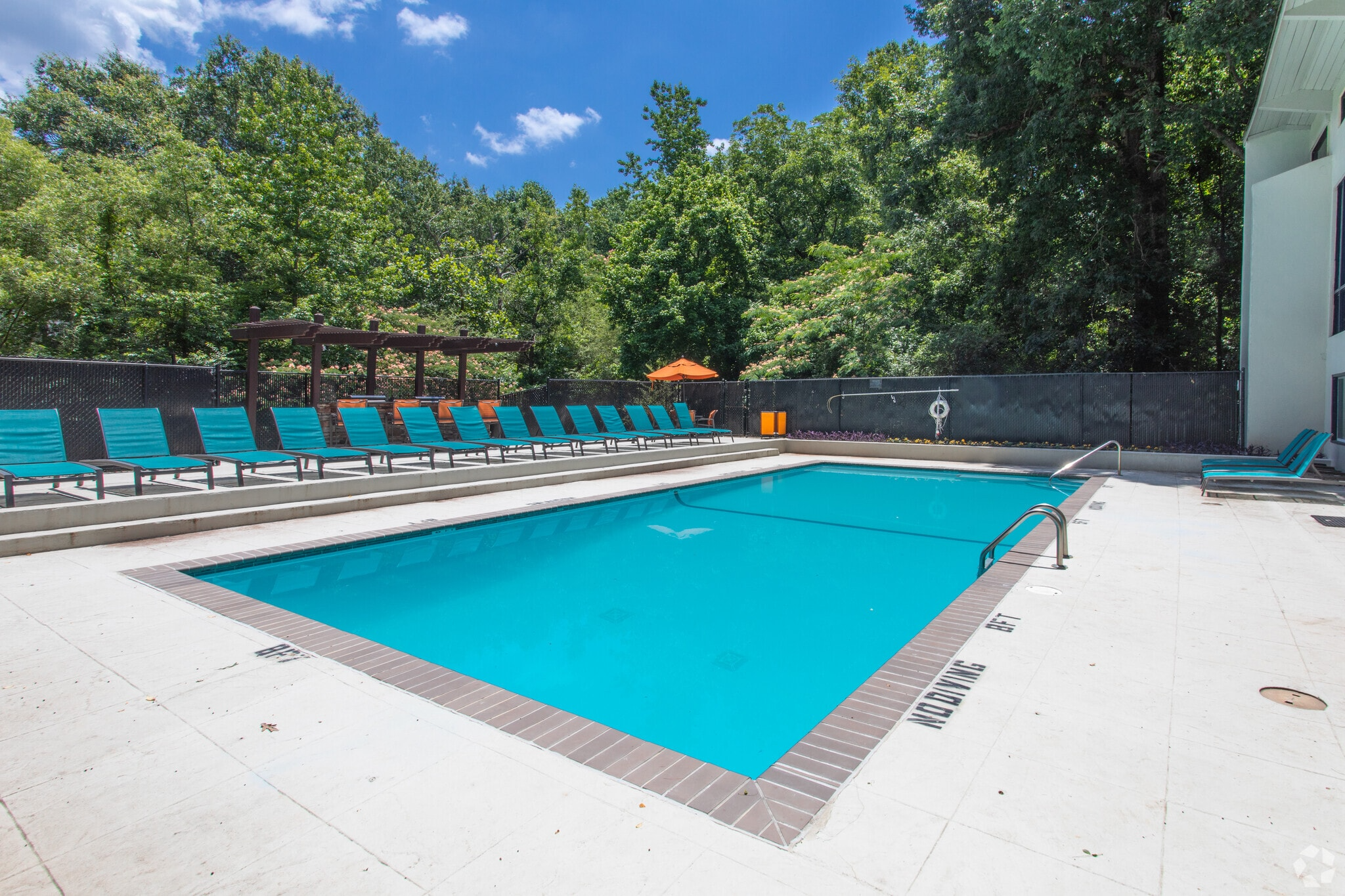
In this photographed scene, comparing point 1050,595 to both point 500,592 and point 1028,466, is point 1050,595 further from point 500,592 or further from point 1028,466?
point 1028,466

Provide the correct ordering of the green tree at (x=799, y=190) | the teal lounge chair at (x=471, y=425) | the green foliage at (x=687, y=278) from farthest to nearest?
the green tree at (x=799, y=190)
the green foliage at (x=687, y=278)
the teal lounge chair at (x=471, y=425)

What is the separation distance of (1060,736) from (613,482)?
8.46 m

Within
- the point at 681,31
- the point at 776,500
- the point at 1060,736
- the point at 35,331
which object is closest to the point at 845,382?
the point at 776,500

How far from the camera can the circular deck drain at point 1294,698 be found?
9.48ft

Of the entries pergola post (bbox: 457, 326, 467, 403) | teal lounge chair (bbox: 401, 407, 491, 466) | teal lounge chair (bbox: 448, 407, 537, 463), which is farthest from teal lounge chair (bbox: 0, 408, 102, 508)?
pergola post (bbox: 457, 326, 467, 403)

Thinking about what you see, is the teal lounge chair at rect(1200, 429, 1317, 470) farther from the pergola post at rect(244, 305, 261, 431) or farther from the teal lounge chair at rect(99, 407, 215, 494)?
the pergola post at rect(244, 305, 261, 431)

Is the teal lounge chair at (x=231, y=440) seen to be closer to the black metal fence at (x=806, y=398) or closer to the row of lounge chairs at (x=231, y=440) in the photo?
the row of lounge chairs at (x=231, y=440)

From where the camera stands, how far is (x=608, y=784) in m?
2.31

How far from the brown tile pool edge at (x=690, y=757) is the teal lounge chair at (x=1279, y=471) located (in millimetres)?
6095

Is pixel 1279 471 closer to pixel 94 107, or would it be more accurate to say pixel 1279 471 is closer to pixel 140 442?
pixel 140 442

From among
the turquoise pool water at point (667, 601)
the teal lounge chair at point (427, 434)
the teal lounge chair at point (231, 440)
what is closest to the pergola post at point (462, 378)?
the teal lounge chair at point (427, 434)

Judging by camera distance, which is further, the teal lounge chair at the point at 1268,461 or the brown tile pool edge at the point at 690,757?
the teal lounge chair at the point at 1268,461

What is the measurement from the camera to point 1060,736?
2637 millimetres

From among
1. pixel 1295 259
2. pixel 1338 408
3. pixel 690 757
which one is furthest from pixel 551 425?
pixel 1295 259
